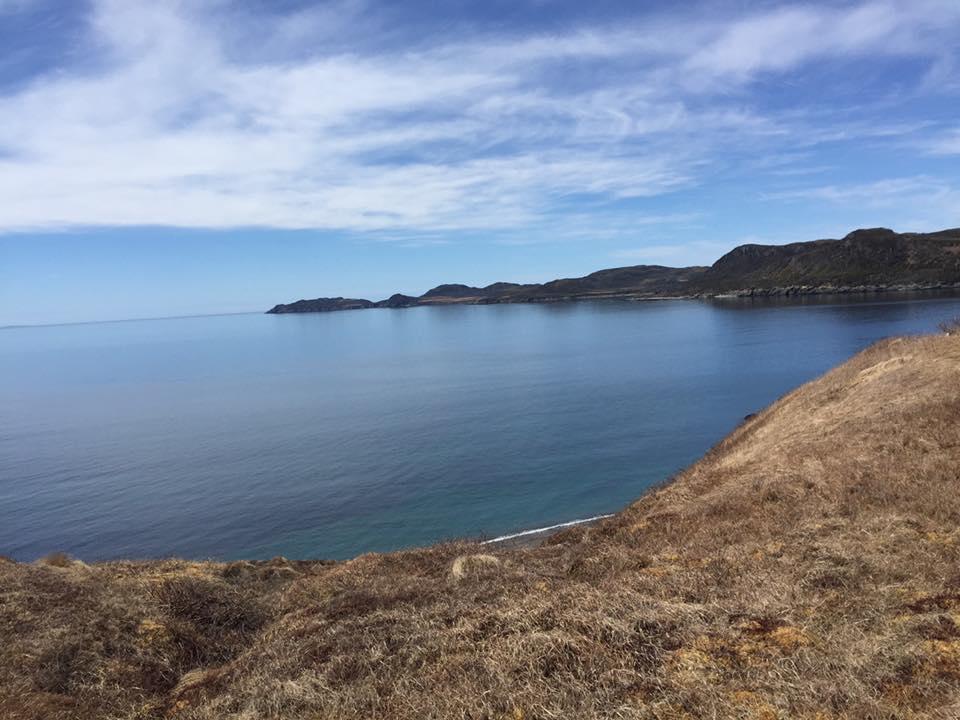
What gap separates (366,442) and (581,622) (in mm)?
42562

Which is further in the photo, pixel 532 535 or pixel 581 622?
pixel 532 535

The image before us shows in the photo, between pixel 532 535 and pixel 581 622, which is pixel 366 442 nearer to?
pixel 532 535

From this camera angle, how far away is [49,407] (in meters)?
77.6

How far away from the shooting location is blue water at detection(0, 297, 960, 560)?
3428 centimetres

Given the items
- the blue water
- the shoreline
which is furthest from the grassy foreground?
the blue water

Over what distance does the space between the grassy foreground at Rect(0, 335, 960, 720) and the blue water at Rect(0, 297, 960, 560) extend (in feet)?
53.3

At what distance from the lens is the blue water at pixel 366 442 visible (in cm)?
3428

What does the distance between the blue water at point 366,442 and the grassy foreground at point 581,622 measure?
53.3ft

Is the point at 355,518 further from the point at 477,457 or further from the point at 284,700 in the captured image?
the point at 284,700

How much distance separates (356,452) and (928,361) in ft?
118

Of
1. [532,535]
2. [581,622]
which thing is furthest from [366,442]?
[581,622]

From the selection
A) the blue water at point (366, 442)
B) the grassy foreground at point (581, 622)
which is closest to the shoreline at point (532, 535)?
the blue water at point (366, 442)

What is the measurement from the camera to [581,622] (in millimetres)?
9508

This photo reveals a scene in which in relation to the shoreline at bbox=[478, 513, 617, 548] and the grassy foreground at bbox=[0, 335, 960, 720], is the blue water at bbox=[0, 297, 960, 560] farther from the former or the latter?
the grassy foreground at bbox=[0, 335, 960, 720]
